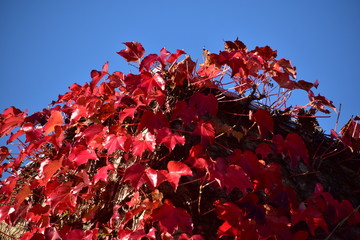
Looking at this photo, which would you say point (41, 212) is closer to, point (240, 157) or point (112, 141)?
point (112, 141)

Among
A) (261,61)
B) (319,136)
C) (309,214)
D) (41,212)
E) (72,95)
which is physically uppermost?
(72,95)

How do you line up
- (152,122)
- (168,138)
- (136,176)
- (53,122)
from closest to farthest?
(136,176) < (168,138) < (152,122) < (53,122)

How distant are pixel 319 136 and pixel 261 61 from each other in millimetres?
1311

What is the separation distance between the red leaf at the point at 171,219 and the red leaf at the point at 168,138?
16.1 inches

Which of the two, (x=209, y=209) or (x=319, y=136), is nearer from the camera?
(x=209, y=209)

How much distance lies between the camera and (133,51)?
2166 mm

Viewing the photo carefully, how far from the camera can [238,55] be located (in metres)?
2.20

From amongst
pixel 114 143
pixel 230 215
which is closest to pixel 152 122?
pixel 114 143

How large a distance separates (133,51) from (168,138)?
792mm

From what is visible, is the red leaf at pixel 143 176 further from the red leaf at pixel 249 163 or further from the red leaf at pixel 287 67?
the red leaf at pixel 287 67

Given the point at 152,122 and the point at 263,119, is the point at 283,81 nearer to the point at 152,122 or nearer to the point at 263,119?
the point at 263,119

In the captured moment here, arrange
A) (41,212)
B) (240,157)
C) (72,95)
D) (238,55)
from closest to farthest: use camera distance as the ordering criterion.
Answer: (240,157) < (238,55) < (41,212) < (72,95)

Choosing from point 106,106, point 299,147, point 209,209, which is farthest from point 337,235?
point 106,106

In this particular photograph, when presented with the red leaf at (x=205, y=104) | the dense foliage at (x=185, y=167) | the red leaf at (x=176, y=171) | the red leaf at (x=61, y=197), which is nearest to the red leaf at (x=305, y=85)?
the dense foliage at (x=185, y=167)
